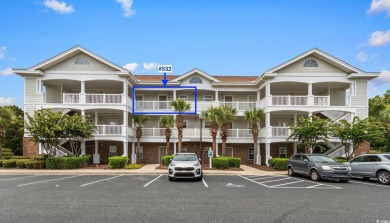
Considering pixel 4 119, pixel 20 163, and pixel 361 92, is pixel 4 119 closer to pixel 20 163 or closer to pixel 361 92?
pixel 20 163

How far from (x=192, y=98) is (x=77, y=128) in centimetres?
1207

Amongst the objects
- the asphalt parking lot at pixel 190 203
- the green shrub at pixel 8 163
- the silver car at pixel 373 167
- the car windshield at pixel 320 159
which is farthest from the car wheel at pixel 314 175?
the green shrub at pixel 8 163

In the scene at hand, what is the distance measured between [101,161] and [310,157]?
784 inches

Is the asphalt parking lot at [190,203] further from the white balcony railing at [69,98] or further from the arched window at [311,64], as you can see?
the arched window at [311,64]

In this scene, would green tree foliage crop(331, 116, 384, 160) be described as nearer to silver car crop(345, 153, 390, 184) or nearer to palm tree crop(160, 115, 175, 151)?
silver car crop(345, 153, 390, 184)

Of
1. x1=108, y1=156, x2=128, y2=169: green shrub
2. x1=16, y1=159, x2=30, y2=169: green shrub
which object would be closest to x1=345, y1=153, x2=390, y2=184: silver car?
x1=108, y1=156, x2=128, y2=169: green shrub

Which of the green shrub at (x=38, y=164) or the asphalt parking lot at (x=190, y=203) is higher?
the asphalt parking lot at (x=190, y=203)

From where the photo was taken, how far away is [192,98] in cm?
2914

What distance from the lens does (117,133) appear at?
81.3ft

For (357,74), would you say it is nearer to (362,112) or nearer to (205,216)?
(362,112)

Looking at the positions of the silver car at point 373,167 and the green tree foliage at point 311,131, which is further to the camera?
the green tree foliage at point 311,131

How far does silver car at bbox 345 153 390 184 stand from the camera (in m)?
15.3

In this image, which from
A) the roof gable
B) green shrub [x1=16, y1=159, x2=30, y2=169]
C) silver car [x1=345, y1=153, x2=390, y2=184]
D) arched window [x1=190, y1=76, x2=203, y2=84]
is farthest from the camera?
arched window [x1=190, y1=76, x2=203, y2=84]

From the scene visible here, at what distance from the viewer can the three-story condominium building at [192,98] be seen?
2480 cm
